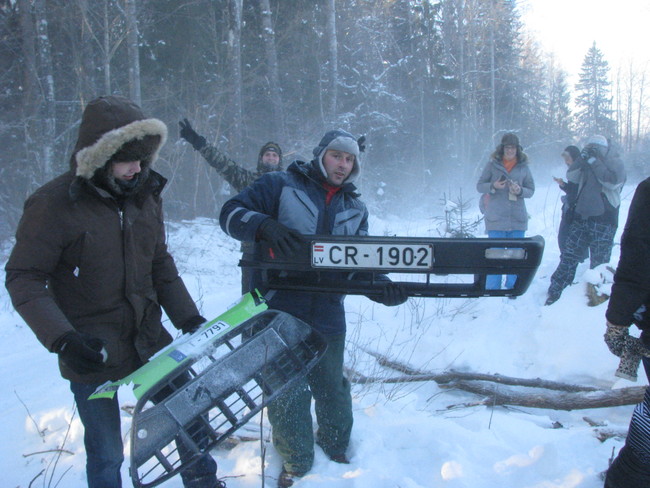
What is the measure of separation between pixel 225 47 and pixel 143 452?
15.5 metres

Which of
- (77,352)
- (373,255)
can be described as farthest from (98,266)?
(373,255)

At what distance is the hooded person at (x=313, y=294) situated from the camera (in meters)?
2.44

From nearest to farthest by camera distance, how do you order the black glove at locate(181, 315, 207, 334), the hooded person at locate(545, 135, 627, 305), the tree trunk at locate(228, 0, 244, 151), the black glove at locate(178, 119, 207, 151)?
the black glove at locate(181, 315, 207, 334) < the black glove at locate(178, 119, 207, 151) < the hooded person at locate(545, 135, 627, 305) < the tree trunk at locate(228, 0, 244, 151)

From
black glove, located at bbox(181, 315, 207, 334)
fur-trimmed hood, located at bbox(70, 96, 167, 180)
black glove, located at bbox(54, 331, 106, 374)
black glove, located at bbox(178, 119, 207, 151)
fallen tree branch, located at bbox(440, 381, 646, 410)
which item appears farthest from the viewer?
black glove, located at bbox(178, 119, 207, 151)

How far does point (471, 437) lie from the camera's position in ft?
8.76

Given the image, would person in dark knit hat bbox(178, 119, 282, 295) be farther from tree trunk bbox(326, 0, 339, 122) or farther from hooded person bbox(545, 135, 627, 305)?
tree trunk bbox(326, 0, 339, 122)

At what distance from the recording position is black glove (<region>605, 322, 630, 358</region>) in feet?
6.82

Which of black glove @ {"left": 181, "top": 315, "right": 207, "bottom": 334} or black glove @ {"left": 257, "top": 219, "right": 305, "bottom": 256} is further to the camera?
black glove @ {"left": 181, "top": 315, "right": 207, "bottom": 334}

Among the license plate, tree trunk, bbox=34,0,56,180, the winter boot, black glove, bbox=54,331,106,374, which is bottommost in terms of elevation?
the winter boot

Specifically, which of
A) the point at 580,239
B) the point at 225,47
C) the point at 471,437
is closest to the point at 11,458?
the point at 471,437

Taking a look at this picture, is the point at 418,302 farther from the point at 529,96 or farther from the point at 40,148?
the point at 529,96

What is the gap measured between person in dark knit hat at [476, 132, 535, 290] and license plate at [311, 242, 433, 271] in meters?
3.96

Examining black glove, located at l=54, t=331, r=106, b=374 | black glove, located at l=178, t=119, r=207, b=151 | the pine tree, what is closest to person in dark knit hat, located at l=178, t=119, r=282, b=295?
black glove, located at l=178, t=119, r=207, b=151

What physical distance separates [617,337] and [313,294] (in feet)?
4.77
